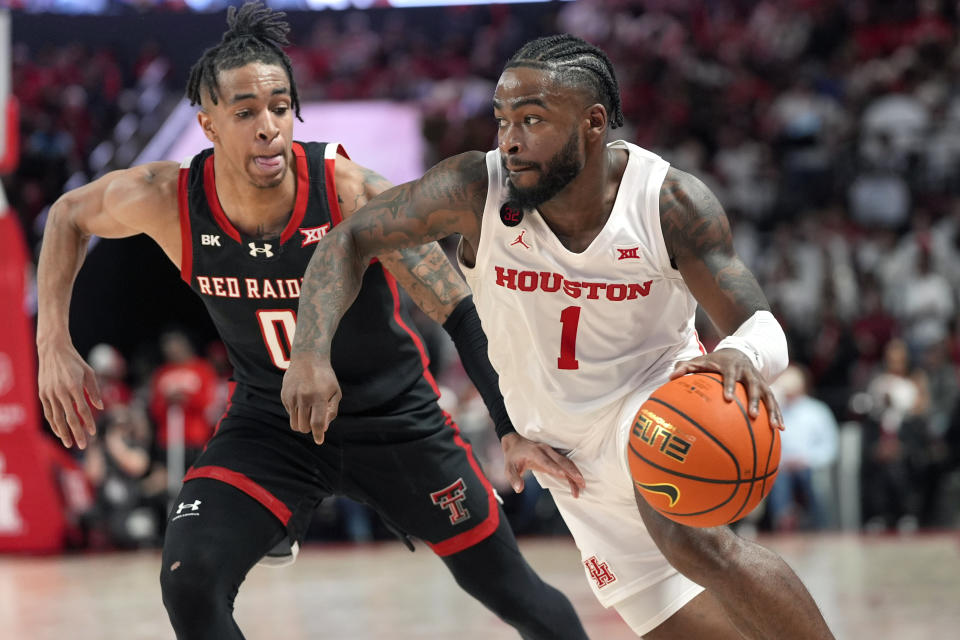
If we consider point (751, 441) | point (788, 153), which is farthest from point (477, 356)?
point (788, 153)

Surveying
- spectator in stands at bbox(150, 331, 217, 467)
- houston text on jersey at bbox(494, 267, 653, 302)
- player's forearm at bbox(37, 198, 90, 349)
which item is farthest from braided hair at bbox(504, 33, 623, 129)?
spectator in stands at bbox(150, 331, 217, 467)

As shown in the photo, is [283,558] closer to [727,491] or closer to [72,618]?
[727,491]

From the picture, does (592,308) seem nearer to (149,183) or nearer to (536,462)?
(536,462)

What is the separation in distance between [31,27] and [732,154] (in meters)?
10.2

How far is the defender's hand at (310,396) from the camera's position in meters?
3.22

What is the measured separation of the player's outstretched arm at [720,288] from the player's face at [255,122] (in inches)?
49.5

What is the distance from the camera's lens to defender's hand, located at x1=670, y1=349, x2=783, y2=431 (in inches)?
120

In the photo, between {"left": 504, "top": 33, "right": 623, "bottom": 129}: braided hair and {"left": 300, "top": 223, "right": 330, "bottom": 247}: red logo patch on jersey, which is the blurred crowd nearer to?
{"left": 300, "top": 223, "right": 330, "bottom": 247}: red logo patch on jersey

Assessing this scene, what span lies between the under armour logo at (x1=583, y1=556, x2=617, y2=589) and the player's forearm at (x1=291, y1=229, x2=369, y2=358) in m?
1.14

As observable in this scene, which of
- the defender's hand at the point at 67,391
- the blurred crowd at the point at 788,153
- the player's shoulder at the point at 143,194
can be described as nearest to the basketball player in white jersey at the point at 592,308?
the player's shoulder at the point at 143,194

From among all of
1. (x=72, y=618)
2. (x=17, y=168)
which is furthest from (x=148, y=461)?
(x=17, y=168)

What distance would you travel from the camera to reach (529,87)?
3352mm

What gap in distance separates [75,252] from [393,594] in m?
4.38

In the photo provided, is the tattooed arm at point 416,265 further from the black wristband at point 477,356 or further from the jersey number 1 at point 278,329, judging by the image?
the jersey number 1 at point 278,329
